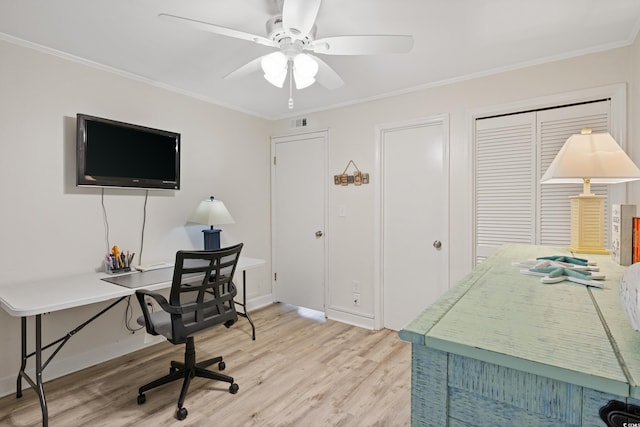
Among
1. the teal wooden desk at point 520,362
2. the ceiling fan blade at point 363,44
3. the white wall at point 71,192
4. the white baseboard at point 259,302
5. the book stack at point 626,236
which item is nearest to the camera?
the teal wooden desk at point 520,362

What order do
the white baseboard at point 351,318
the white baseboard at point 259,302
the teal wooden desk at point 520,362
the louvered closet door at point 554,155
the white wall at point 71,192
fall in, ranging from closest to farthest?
the teal wooden desk at point 520,362 → the white wall at point 71,192 → the louvered closet door at point 554,155 → the white baseboard at point 351,318 → the white baseboard at point 259,302

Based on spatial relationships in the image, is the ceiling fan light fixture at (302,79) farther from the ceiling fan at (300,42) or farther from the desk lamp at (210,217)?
the desk lamp at (210,217)

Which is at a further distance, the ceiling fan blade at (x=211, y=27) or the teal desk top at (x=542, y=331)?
the ceiling fan blade at (x=211, y=27)

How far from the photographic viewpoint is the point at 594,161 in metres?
1.49

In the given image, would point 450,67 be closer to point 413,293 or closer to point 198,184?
point 413,293

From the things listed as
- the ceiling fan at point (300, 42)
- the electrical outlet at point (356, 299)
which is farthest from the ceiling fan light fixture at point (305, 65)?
the electrical outlet at point (356, 299)

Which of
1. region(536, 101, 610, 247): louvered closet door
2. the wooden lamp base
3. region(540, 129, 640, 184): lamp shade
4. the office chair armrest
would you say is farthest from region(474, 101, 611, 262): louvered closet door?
the office chair armrest

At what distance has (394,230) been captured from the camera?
3217mm

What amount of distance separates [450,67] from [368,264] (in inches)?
75.9

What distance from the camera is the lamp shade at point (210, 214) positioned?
2973 millimetres

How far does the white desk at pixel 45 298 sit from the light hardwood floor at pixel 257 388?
259 millimetres

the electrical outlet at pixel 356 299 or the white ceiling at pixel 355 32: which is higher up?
the white ceiling at pixel 355 32

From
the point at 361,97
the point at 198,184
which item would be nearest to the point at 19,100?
the point at 198,184

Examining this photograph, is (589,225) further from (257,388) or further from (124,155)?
(124,155)
